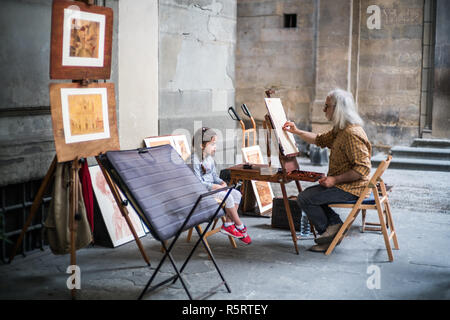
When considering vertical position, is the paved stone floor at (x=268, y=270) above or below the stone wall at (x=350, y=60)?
below

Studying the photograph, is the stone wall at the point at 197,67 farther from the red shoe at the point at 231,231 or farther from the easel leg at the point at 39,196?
the easel leg at the point at 39,196

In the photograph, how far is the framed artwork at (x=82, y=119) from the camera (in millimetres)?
3484

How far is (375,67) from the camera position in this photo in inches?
376

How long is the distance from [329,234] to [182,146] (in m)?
1.86

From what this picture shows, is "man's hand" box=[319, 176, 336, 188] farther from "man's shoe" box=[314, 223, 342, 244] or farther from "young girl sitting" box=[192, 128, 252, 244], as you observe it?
"young girl sitting" box=[192, 128, 252, 244]

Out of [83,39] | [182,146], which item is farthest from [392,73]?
[83,39]

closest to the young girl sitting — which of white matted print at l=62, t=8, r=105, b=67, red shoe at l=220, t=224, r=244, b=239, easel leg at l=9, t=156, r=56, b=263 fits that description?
red shoe at l=220, t=224, r=244, b=239

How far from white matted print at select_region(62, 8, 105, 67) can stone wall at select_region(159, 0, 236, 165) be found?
4.85 ft

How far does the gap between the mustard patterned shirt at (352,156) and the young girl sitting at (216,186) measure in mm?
797

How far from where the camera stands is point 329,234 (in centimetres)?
422

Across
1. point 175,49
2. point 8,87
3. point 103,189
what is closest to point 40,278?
point 103,189

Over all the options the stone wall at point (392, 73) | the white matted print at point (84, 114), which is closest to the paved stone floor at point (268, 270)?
the white matted print at point (84, 114)

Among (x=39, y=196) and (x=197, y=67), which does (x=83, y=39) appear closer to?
(x=39, y=196)

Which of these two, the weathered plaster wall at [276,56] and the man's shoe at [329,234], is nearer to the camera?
the man's shoe at [329,234]
